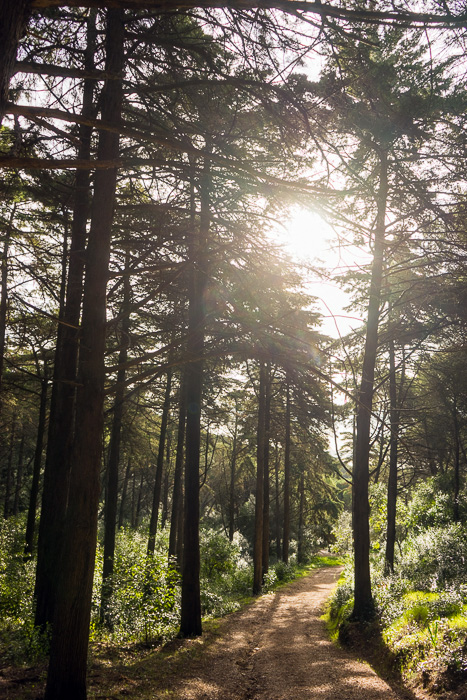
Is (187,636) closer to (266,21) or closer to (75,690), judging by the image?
(75,690)

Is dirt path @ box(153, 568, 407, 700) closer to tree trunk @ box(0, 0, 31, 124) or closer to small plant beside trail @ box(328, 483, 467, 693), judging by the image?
small plant beside trail @ box(328, 483, 467, 693)

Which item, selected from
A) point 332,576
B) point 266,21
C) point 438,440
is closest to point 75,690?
point 266,21

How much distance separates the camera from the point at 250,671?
8.12m

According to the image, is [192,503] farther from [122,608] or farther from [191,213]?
[191,213]

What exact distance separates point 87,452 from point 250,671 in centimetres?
572

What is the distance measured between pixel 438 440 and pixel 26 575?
20.9 metres

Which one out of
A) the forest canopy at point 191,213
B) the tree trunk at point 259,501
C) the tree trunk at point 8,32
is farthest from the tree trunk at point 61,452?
the tree trunk at point 259,501

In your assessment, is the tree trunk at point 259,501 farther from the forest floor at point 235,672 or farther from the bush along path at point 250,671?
the forest floor at point 235,672

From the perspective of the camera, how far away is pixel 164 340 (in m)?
9.67

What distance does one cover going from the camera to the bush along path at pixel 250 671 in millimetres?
6516

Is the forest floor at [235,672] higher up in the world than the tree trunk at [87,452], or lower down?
lower down

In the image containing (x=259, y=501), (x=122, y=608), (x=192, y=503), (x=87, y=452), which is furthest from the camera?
(x=259, y=501)

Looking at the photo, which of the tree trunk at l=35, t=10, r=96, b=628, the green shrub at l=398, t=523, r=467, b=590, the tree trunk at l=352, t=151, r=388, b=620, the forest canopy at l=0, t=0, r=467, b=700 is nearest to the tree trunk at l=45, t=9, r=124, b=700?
the forest canopy at l=0, t=0, r=467, b=700

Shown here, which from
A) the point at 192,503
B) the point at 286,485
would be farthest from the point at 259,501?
the point at 192,503
